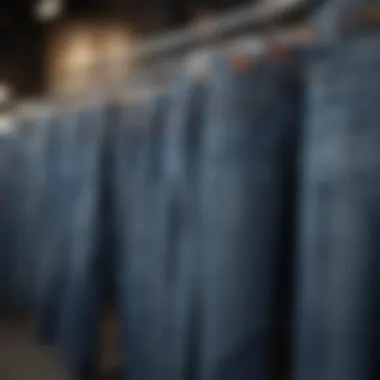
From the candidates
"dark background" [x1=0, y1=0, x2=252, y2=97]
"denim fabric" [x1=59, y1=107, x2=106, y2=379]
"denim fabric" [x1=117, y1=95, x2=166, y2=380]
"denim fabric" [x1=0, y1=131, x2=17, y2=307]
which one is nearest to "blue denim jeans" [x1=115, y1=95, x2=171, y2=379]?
"denim fabric" [x1=117, y1=95, x2=166, y2=380]

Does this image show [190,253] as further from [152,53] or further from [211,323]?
[152,53]

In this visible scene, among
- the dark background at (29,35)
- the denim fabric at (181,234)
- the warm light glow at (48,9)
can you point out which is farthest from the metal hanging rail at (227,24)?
the warm light glow at (48,9)

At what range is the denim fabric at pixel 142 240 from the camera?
4.72ft

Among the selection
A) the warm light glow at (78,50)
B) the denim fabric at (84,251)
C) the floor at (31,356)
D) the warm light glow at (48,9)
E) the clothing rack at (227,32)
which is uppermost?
the warm light glow at (48,9)

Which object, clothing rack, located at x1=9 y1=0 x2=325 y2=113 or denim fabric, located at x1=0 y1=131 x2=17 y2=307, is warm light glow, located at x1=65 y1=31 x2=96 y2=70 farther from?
clothing rack, located at x1=9 y1=0 x2=325 y2=113

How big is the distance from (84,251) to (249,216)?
0.89 m

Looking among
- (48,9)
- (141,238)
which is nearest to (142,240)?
(141,238)

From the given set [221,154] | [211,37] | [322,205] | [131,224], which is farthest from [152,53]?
[322,205]

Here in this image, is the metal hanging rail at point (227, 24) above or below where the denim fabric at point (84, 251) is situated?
above

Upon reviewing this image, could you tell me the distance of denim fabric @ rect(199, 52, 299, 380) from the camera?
102 centimetres

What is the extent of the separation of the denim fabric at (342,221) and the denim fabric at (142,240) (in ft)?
1.91

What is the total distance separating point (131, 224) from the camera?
5.15 ft

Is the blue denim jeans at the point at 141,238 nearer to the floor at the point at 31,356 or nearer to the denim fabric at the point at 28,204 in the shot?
the floor at the point at 31,356

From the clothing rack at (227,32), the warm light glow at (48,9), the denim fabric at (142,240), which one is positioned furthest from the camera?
the warm light glow at (48,9)
